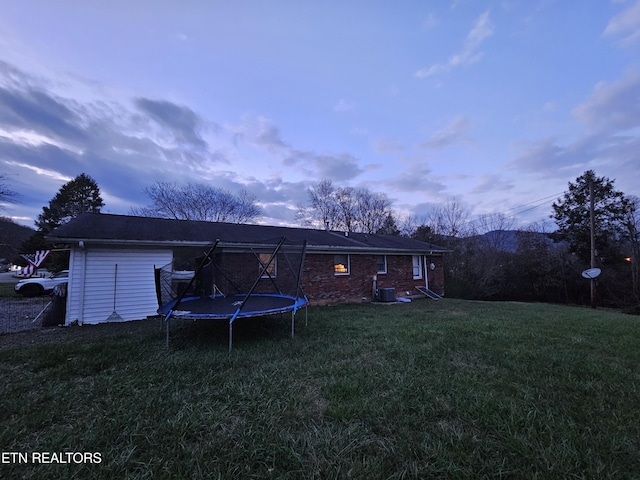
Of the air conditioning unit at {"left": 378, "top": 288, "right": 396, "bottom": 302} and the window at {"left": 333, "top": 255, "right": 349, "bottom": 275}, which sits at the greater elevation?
the window at {"left": 333, "top": 255, "right": 349, "bottom": 275}

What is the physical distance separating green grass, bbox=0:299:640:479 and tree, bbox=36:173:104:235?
31.0 m

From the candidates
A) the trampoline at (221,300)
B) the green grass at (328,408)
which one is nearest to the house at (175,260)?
the trampoline at (221,300)

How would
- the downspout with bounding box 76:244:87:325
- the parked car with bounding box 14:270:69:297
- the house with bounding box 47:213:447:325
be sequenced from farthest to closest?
the parked car with bounding box 14:270:69:297 < the house with bounding box 47:213:447:325 < the downspout with bounding box 76:244:87:325

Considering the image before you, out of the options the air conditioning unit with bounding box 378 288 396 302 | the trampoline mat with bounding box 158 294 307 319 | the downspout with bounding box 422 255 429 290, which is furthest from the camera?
the downspout with bounding box 422 255 429 290

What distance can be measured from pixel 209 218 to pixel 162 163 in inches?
248

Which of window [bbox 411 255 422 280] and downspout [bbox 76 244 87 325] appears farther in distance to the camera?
window [bbox 411 255 422 280]

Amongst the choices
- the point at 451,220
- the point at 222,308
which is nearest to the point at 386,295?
the point at 222,308

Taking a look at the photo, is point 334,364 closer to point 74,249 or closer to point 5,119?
point 74,249

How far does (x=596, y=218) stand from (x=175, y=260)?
2858cm

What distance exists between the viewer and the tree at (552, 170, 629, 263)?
810 inches

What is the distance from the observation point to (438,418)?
9.04ft

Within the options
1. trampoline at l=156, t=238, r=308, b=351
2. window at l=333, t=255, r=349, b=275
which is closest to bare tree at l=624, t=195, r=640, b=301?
window at l=333, t=255, r=349, b=275

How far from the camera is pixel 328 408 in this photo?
A: 2.94 meters

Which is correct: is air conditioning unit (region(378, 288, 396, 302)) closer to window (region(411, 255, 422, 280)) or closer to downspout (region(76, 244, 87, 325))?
window (region(411, 255, 422, 280))
